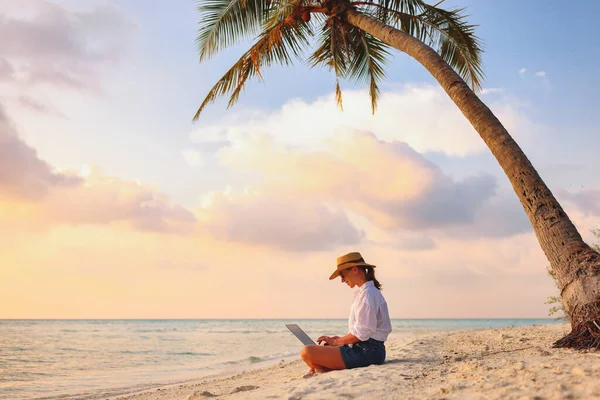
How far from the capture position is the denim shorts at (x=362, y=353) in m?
5.20

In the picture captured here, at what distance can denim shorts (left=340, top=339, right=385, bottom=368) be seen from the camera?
5.20 m

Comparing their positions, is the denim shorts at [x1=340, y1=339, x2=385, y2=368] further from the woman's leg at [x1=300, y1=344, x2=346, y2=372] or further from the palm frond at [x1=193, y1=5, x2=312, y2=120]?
the palm frond at [x1=193, y1=5, x2=312, y2=120]

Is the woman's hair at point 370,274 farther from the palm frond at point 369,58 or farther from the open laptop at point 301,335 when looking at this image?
the palm frond at point 369,58

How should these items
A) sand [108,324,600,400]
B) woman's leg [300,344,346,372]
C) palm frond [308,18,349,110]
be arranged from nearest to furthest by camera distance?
1. sand [108,324,600,400]
2. woman's leg [300,344,346,372]
3. palm frond [308,18,349,110]

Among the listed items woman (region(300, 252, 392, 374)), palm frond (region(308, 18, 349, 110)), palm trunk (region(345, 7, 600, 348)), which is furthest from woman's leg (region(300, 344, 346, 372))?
palm frond (region(308, 18, 349, 110))

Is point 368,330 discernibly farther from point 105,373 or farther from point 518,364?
point 105,373

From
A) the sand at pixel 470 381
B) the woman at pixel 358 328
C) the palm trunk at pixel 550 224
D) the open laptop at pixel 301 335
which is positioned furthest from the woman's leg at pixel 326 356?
the palm trunk at pixel 550 224

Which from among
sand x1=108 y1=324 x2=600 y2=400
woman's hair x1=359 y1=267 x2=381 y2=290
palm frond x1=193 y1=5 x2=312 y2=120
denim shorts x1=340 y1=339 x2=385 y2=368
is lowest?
sand x1=108 y1=324 x2=600 y2=400

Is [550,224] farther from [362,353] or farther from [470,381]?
[362,353]

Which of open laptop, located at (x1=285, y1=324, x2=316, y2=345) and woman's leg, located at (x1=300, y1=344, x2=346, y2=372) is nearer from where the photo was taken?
woman's leg, located at (x1=300, y1=344, x2=346, y2=372)

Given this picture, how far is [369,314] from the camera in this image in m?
5.06

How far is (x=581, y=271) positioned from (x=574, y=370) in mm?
1564

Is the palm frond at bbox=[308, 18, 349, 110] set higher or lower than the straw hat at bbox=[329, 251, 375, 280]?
higher

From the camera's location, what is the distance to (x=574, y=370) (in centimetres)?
421
